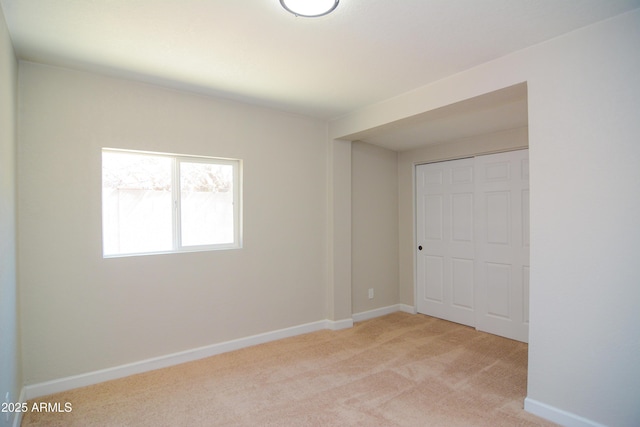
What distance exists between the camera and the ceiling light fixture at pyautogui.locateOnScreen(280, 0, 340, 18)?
1.77 m

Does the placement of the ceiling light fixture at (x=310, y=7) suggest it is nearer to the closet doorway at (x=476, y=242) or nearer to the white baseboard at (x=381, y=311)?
the closet doorway at (x=476, y=242)

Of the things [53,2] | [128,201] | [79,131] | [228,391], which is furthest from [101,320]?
[53,2]

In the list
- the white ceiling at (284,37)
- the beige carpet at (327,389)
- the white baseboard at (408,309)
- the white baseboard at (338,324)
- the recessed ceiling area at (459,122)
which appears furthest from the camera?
the white baseboard at (408,309)

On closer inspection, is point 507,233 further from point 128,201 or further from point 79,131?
point 79,131

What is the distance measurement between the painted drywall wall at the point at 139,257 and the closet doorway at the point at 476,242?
1.65m

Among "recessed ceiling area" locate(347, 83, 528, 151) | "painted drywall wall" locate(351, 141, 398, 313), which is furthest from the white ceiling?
"painted drywall wall" locate(351, 141, 398, 313)

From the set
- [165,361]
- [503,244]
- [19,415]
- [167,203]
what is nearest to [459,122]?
[503,244]

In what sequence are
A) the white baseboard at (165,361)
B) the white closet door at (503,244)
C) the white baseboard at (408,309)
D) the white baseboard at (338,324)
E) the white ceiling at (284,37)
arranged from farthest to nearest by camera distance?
the white baseboard at (408,309) < the white baseboard at (338,324) < the white closet door at (503,244) < the white baseboard at (165,361) < the white ceiling at (284,37)

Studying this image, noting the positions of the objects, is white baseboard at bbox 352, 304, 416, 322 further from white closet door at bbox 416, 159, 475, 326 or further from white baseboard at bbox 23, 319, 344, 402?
white baseboard at bbox 23, 319, 344, 402

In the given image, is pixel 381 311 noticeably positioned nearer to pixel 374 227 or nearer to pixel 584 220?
pixel 374 227

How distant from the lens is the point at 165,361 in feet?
9.96

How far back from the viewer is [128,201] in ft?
9.73

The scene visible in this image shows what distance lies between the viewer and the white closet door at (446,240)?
4.19 m

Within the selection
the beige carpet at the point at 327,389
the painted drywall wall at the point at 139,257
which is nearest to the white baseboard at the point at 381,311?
the painted drywall wall at the point at 139,257
